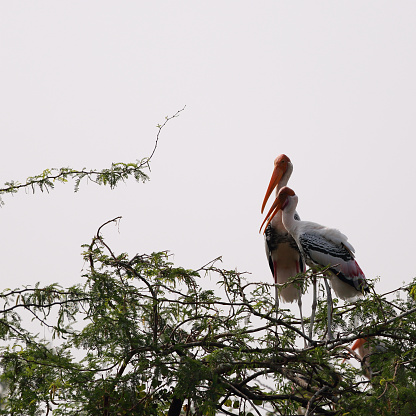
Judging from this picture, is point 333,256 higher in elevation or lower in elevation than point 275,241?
lower

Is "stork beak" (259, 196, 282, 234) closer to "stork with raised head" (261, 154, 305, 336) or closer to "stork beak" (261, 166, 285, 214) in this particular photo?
"stork with raised head" (261, 154, 305, 336)

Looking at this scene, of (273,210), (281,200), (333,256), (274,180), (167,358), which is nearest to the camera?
(167,358)

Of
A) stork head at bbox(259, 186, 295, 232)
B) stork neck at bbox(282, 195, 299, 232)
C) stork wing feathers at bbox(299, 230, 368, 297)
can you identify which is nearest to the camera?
stork wing feathers at bbox(299, 230, 368, 297)

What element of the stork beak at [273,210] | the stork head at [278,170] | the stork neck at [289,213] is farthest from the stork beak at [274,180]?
the stork neck at [289,213]

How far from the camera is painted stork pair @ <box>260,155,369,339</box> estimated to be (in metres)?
6.65

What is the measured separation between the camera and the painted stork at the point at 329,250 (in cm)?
664

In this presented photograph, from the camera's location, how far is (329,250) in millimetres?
6680

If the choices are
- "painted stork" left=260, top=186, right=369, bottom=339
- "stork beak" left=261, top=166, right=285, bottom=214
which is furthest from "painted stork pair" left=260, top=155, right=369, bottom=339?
"stork beak" left=261, top=166, right=285, bottom=214

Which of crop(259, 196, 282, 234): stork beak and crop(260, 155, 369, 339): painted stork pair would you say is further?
crop(259, 196, 282, 234): stork beak

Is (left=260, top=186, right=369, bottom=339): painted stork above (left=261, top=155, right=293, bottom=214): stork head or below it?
below

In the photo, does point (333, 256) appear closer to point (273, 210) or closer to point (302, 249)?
point (302, 249)

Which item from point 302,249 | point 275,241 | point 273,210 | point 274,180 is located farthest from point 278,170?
point 302,249

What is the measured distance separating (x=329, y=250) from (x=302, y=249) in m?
0.25

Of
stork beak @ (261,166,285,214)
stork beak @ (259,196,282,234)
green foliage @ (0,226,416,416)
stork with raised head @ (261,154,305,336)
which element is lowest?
green foliage @ (0,226,416,416)
